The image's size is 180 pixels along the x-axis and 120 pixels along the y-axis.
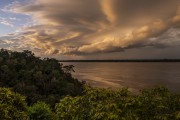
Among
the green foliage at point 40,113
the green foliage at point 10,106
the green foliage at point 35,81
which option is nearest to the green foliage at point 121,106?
the green foliage at point 10,106

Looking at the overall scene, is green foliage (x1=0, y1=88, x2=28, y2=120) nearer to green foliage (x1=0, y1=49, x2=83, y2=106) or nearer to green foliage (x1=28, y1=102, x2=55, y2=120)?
green foliage (x1=28, y1=102, x2=55, y2=120)

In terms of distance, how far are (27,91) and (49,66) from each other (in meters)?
31.6

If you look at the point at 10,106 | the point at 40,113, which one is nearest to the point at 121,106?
the point at 10,106

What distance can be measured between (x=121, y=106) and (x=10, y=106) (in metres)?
6.91

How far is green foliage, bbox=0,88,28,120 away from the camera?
1743cm

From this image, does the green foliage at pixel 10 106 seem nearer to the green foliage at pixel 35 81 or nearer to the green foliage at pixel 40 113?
the green foliage at pixel 40 113

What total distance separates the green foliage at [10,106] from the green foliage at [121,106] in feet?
8.62

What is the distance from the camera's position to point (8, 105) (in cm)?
1802

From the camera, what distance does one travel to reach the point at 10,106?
18172mm

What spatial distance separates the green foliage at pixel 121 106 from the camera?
16109 millimetres

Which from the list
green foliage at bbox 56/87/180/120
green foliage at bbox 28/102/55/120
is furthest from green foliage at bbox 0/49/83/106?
green foliage at bbox 56/87/180/120

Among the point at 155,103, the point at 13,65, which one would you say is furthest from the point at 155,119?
the point at 13,65

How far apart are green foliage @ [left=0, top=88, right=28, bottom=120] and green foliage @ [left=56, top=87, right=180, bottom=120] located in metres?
2.63

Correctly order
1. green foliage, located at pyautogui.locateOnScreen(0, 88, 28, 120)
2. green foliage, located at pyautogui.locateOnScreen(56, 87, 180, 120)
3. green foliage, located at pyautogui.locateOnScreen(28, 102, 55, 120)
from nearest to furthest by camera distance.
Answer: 1. green foliage, located at pyautogui.locateOnScreen(56, 87, 180, 120)
2. green foliage, located at pyautogui.locateOnScreen(0, 88, 28, 120)
3. green foliage, located at pyautogui.locateOnScreen(28, 102, 55, 120)
